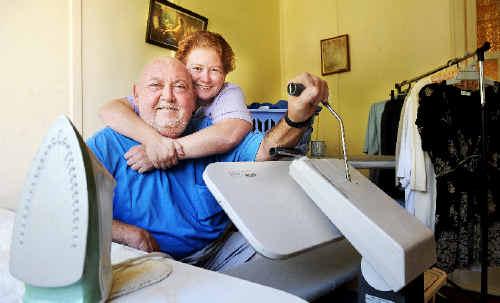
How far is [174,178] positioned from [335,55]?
2.00 meters

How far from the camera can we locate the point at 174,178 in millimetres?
992

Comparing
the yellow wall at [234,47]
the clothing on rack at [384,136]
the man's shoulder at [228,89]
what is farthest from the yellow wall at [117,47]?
the clothing on rack at [384,136]

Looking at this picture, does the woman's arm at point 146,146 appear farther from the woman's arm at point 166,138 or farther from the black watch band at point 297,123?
the black watch band at point 297,123

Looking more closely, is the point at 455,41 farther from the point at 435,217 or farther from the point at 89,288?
the point at 89,288

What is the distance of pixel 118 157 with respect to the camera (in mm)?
964

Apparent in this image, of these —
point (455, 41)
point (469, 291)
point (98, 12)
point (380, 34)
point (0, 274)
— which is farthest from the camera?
point (380, 34)

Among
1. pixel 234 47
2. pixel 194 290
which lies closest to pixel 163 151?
pixel 194 290

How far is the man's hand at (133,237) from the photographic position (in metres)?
0.89

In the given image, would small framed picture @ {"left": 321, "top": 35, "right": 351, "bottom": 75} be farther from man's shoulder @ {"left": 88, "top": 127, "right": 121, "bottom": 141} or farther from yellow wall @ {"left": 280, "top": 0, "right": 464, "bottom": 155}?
man's shoulder @ {"left": 88, "top": 127, "right": 121, "bottom": 141}

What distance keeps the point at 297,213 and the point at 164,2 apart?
1057 millimetres

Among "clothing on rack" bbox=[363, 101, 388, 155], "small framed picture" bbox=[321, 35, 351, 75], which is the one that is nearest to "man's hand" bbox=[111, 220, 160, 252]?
"clothing on rack" bbox=[363, 101, 388, 155]

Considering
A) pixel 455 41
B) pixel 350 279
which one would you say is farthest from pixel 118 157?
pixel 455 41

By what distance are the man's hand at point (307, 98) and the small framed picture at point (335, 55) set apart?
168 cm

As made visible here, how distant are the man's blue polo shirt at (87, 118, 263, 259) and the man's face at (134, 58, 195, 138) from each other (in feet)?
0.31
